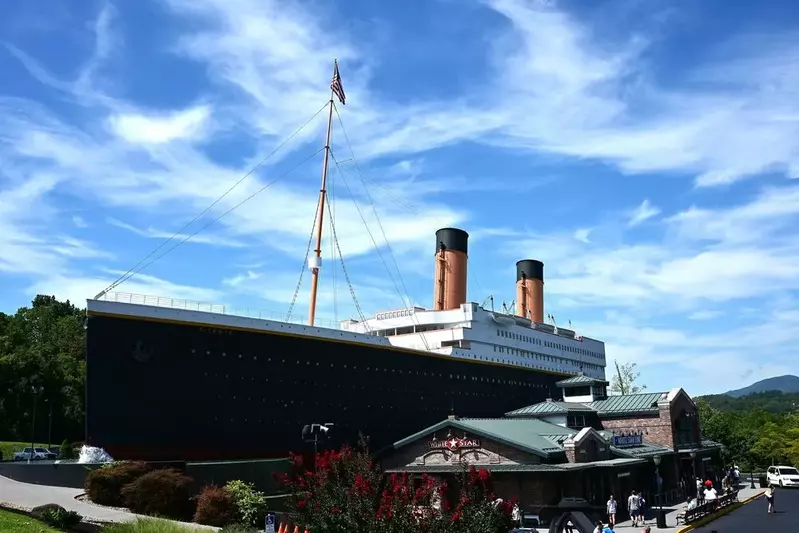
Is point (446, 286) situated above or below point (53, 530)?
above

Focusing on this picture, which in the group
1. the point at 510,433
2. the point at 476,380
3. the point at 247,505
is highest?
the point at 476,380

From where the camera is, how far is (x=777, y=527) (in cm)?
2589

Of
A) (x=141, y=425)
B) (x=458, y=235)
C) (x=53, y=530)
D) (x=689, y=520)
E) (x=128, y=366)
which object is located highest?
(x=458, y=235)

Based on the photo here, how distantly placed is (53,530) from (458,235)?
39.2m

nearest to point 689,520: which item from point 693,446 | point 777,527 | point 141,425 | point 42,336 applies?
point 777,527

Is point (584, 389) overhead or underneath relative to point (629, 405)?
overhead

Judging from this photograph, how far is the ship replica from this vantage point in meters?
28.2

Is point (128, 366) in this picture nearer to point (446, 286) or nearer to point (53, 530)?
point (53, 530)

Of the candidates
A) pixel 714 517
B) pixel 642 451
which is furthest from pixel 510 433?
pixel 642 451

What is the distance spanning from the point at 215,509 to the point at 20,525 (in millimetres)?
5980

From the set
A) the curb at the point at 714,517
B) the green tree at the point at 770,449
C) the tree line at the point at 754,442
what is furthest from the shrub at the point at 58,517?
the green tree at the point at 770,449

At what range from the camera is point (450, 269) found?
5178cm

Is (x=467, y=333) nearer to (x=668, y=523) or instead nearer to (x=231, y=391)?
(x=231, y=391)

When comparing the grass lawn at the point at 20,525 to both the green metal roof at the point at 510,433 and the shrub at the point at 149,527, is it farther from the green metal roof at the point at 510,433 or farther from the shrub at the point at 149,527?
the green metal roof at the point at 510,433
